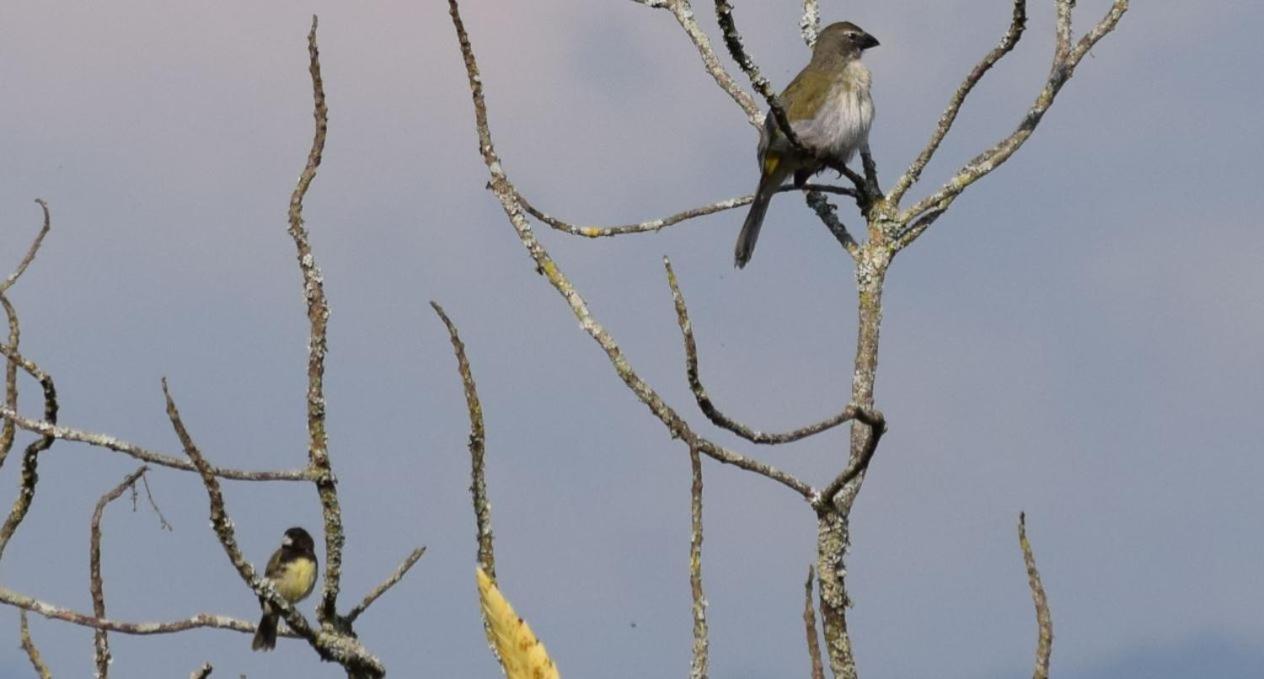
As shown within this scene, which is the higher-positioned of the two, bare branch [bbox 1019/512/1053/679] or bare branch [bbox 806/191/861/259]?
bare branch [bbox 806/191/861/259]

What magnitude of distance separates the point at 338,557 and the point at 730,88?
12.7 ft

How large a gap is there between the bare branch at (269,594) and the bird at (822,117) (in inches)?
184

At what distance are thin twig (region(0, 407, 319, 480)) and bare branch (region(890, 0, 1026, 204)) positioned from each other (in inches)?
118

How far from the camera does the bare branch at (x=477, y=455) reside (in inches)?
162

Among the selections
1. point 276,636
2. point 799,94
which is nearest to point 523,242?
point 276,636

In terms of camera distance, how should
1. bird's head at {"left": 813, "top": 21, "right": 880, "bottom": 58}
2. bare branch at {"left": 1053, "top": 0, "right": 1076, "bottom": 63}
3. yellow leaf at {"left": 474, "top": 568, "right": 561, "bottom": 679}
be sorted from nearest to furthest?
yellow leaf at {"left": 474, "top": 568, "right": 561, "bottom": 679} < bare branch at {"left": 1053, "top": 0, "right": 1076, "bottom": 63} < bird's head at {"left": 813, "top": 21, "right": 880, "bottom": 58}

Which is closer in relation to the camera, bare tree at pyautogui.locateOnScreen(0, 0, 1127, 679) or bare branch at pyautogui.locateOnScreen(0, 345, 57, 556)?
bare tree at pyautogui.locateOnScreen(0, 0, 1127, 679)

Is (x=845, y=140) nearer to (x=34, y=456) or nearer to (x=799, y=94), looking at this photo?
(x=799, y=94)

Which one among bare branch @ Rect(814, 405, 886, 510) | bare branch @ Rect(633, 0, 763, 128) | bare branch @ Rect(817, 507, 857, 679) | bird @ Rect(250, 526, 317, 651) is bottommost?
bare branch @ Rect(814, 405, 886, 510)

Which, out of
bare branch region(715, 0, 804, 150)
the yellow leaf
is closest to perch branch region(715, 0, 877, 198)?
bare branch region(715, 0, 804, 150)

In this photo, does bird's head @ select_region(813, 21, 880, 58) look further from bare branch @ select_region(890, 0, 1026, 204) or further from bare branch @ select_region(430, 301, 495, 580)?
bare branch @ select_region(430, 301, 495, 580)

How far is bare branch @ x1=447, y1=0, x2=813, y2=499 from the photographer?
436 centimetres

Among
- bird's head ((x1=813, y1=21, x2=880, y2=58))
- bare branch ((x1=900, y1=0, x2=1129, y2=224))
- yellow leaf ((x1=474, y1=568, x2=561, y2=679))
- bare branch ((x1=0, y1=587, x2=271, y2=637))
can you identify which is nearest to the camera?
yellow leaf ((x1=474, y1=568, x2=561, y2=679))

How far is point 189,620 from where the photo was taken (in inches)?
195
